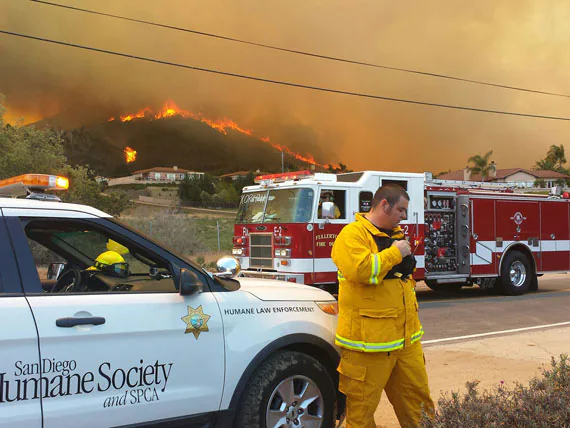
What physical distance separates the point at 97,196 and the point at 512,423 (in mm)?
26134

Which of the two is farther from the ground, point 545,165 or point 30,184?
point 545,165

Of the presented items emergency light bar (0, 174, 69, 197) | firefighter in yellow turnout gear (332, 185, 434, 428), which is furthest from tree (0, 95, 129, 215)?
firefighter in yellow turnout gear (332, 185, 434, 428)

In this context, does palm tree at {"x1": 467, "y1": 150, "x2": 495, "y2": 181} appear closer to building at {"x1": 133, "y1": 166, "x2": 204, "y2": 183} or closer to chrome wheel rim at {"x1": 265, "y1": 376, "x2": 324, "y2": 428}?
building at {"x1": 133, "y1": 166, "x2": 204, "y2": 183}

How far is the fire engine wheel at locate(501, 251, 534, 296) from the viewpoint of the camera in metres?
13.2

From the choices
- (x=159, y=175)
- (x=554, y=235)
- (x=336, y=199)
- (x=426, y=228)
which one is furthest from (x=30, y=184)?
(x=159, y=175)

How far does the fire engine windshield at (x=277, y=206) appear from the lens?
1054cm

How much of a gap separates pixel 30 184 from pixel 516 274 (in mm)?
12790

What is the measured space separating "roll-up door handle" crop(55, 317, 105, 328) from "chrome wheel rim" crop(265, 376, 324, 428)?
1200 mm

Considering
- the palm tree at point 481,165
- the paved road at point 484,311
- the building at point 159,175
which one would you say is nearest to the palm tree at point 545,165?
the palm tree at point 481,165

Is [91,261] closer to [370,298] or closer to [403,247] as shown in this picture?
[370,298]

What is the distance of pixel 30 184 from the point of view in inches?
129

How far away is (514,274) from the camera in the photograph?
13555 millimetres

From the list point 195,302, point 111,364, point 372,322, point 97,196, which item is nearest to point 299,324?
point 372,322

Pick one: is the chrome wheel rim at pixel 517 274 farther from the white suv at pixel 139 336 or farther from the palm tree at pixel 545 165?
the palm tree at pixel 545 165
